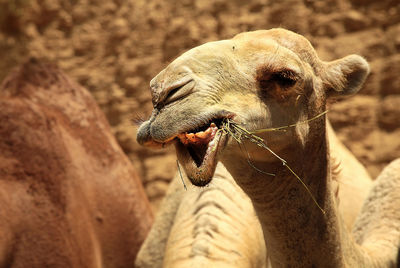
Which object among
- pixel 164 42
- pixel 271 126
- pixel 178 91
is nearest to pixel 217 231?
pixel 271 126

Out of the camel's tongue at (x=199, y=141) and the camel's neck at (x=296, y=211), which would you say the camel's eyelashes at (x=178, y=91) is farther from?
the camel's neck at (x=296, y=211)

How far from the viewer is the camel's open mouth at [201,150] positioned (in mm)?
2062

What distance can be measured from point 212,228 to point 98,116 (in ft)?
6.28

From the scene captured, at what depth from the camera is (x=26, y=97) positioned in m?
4.35

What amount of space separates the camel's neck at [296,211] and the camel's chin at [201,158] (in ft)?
0.82

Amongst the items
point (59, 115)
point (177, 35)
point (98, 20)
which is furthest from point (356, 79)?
point (98, 20)

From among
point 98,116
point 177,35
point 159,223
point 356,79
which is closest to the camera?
point 356,79

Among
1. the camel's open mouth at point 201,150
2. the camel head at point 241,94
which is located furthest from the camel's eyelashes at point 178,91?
the camel's open mouth at point 201,150

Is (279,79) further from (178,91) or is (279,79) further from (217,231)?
(217,231)

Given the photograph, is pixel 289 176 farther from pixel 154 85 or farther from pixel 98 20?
pixel 98 20

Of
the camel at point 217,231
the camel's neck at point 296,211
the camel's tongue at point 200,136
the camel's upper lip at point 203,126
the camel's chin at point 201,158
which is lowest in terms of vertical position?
the camel at point 217,231

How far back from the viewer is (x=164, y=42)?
6.64 m

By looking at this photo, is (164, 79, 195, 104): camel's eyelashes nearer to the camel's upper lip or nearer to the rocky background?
the camel's upper lip

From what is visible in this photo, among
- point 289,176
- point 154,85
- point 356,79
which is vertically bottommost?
point 289,176
